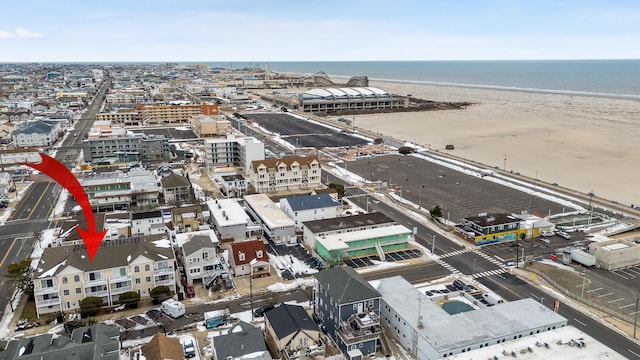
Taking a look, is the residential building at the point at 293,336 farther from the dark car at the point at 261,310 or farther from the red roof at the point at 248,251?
the red roof at the point at 248,251

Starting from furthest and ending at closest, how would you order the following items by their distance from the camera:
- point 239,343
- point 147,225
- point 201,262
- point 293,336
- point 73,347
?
point 147,225, point 201,262, point 293,336, point 239,343, point 73,347

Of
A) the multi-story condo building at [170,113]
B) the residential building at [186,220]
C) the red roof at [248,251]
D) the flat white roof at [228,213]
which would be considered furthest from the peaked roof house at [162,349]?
the multi-story condo building at [170,113]

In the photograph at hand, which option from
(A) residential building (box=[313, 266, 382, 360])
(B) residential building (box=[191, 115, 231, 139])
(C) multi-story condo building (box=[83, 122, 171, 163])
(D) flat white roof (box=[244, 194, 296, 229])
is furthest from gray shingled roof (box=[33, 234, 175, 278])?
(B) residential building (box=[191, 115, 231, 139])

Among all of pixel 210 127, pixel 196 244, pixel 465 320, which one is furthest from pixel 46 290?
pixel 210 127

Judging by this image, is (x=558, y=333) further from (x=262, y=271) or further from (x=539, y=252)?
(x=262, y=271)

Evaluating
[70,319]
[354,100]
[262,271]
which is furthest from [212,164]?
[354,100]

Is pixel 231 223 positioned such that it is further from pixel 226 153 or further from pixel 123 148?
pixel 123 148
